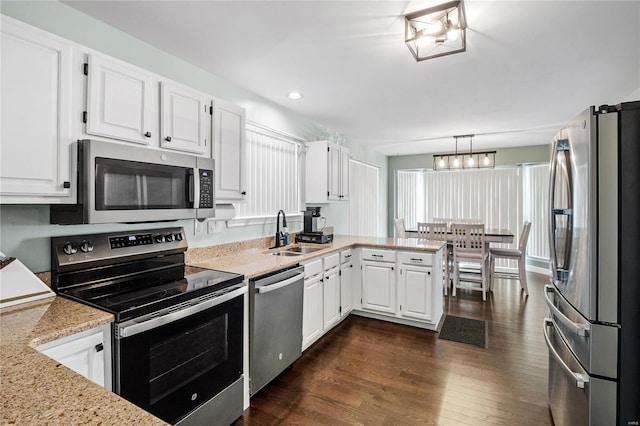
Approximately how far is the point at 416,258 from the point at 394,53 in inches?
79.1

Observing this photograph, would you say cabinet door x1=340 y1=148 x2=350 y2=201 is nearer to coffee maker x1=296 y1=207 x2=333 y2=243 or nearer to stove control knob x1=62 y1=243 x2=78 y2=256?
coffee maker x1=296 y1=207 x2=333 y2=243

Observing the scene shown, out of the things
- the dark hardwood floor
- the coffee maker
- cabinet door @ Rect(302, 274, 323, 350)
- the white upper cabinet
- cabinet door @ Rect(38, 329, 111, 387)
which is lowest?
the dark hardwood floor

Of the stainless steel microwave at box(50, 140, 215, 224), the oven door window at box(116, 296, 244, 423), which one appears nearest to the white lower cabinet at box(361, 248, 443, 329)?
the oven door window at box(116, 296, 244, 423)

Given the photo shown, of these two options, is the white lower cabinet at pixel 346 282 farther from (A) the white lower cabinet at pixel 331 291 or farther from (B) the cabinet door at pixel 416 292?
(B) the cabinet door at pixel 416 292

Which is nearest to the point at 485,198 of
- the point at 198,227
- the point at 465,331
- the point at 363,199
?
the point at 363,199

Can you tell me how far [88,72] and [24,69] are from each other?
265 millimetres

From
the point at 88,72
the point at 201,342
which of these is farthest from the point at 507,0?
the point at 201,342

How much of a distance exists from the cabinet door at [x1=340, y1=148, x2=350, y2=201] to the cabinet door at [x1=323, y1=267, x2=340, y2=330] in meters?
1.38

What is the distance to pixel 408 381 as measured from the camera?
2.41 m

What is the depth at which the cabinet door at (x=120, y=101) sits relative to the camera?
1.62 metres

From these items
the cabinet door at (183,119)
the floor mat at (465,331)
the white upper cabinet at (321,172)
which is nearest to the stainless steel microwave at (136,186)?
the cabinet door at (183,119)

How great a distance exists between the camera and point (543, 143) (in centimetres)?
577

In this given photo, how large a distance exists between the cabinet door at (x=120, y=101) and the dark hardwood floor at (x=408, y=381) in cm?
189

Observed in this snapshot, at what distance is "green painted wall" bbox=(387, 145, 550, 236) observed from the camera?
233 inches
